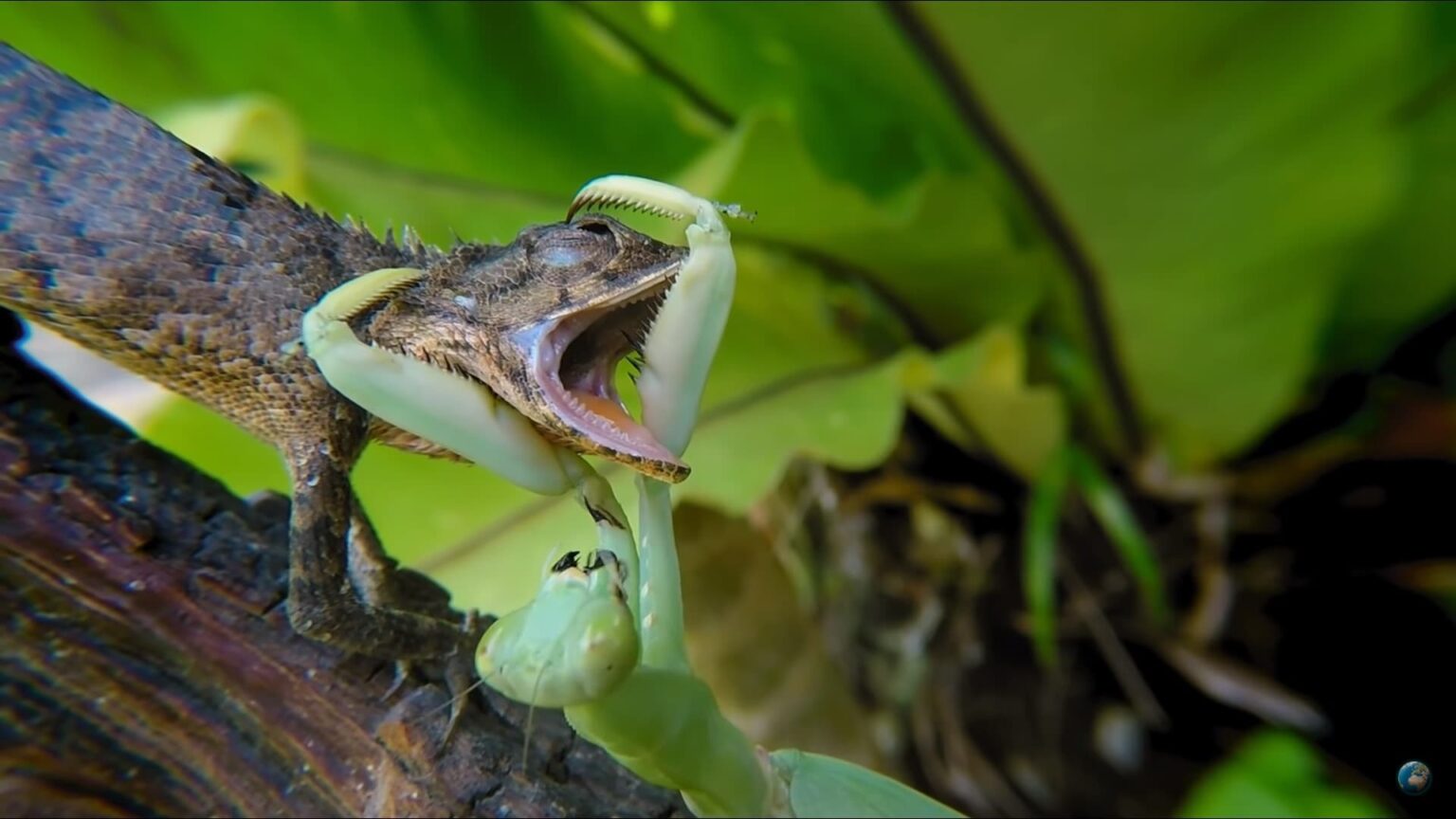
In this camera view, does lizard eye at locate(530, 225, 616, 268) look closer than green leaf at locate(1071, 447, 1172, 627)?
Yes

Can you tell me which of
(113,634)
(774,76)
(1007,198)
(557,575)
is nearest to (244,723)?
(113,634)

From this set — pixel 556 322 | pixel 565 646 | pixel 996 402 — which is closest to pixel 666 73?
pixel 996 402

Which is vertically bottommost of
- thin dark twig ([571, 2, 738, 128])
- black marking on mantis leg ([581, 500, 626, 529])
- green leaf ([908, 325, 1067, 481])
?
green leaf ([908, 325, 1067, 481])

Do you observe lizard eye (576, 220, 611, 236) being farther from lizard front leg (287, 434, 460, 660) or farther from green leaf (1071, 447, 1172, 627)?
green leaf (1071, 447, 1172, 627)

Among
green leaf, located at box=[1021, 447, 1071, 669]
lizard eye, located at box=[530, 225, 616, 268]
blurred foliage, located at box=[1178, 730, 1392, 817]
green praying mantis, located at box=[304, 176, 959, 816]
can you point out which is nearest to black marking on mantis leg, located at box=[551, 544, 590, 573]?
green praying mantis, located at box=[304, 176, 959, 816]

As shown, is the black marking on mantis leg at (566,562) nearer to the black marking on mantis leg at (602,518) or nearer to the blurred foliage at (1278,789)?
the black marking on mantis leg at (602,518)

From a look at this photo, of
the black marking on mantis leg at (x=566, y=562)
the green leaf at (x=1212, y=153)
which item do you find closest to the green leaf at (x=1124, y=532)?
the green leaf at (x=1212, y=153)

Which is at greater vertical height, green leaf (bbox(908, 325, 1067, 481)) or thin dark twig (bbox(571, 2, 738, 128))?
thin dark twig (bbox(571, 2, 738, 128))
